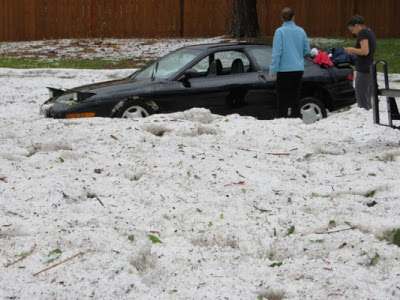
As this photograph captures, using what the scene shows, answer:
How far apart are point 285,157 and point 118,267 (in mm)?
3201

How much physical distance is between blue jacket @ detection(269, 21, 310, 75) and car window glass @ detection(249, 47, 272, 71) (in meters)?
1.02

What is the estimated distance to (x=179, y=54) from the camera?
460 inches

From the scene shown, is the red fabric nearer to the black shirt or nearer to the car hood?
the black shirt

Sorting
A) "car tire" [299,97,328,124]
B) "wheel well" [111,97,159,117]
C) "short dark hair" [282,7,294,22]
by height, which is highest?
"short dark hair" [282,7,294,22]

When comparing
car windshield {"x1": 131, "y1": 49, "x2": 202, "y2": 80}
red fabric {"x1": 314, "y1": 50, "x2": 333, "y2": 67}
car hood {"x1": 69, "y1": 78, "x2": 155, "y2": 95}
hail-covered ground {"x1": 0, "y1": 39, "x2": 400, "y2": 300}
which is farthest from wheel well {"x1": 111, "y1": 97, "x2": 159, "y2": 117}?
red fabric {"x1": 314, "y1": 50, "x2": 333, "y2": 67}

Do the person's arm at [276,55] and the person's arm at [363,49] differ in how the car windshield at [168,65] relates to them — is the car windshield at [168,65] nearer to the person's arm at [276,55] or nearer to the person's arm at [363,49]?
the person's arm at [276,55]

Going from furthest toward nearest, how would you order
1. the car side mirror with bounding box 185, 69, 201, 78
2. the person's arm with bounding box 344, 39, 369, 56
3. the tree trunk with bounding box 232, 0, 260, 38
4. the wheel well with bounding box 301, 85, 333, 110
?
1. the tree trunk with bounding box 232, 0, 260, 38
2. the wheel well with bounding box 301, 85, 333, 110
3. the car side mirror with bounding box 185, 69, 201, 78
4. the person's arm with bounding box 344, 39, 369, 56

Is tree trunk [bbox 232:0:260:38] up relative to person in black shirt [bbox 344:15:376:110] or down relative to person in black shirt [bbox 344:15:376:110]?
up

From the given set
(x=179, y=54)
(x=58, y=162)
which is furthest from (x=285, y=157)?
(x=179, y=54)

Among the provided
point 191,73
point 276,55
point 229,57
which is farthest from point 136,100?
point 276,55

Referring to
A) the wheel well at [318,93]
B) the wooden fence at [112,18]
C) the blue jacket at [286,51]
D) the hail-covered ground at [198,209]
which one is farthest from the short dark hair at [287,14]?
the wooden fence at [112,18]

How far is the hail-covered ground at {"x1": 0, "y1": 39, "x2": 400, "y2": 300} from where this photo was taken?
15.1ft

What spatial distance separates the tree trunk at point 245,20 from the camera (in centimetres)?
2366

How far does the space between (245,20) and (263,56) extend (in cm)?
1238
